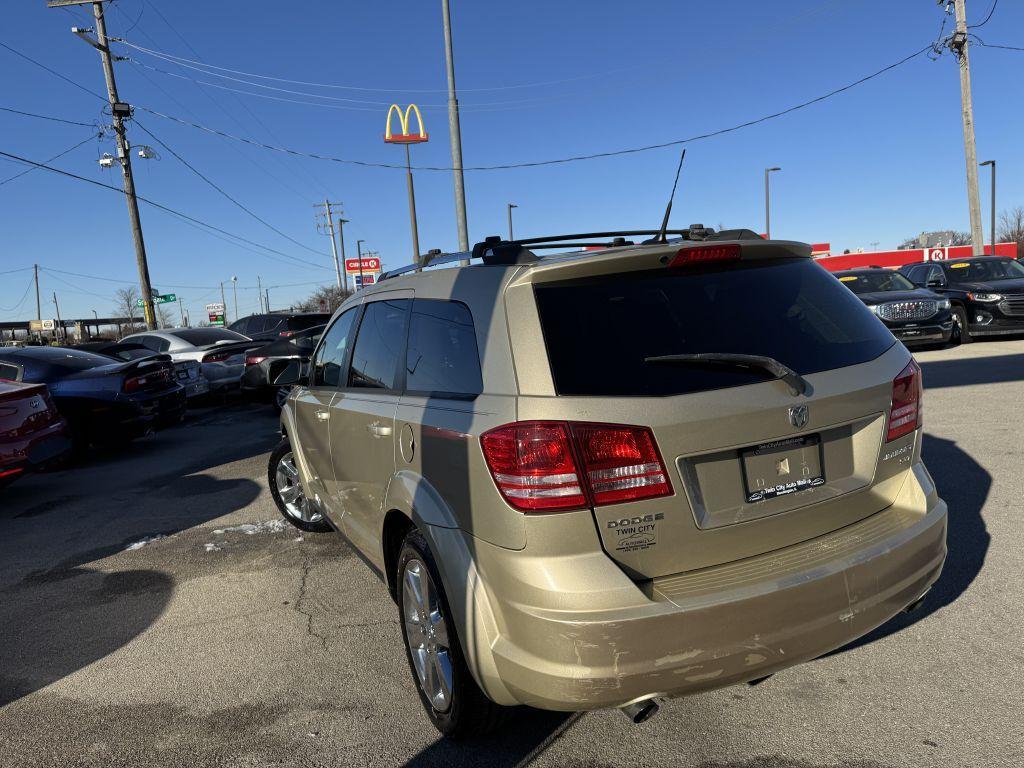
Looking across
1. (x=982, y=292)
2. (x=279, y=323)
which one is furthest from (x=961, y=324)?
(x=279, y=323)

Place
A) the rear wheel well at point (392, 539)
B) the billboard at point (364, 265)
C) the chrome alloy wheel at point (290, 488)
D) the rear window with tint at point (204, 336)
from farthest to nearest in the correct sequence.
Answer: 1. the billboard at point (364, 265)
2. the rear window with tint at point (204, 336)
3. the chrome alloy wheel at point (290, 488)
4. the rear wheel well at point (392, 539)

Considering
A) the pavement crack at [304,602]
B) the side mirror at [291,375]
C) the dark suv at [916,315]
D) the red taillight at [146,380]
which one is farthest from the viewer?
the dark suv at [916,315]

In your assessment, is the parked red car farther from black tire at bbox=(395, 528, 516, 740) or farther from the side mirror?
black tire at bbox=(395, 528, 516, 740)

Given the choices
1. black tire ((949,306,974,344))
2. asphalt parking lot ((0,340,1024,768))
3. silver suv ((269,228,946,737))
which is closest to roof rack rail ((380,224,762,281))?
silver suv ((269,228,946,737))

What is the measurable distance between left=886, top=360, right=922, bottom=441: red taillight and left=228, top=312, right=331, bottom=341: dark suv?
→ 12788 mm

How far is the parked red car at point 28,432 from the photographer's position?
6324mm

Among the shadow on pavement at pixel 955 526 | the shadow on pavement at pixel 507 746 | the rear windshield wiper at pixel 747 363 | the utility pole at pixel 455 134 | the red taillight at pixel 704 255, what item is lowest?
the shadow on pavement at pixel 507 746

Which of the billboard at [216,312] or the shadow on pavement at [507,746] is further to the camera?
the billboard at [216,312]

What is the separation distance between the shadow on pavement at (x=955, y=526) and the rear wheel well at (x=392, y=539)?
6.24ft

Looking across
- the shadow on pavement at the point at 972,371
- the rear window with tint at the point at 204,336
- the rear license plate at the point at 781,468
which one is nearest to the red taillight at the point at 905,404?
the rear license plate at the point at 781,468

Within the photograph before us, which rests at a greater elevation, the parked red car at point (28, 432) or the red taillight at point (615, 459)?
the red taillight at point (615, 459)

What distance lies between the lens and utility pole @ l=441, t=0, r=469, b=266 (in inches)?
564

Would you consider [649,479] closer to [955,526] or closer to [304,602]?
[304,602]

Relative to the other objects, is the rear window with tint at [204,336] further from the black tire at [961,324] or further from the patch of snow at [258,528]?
the black tire at [961,324]
